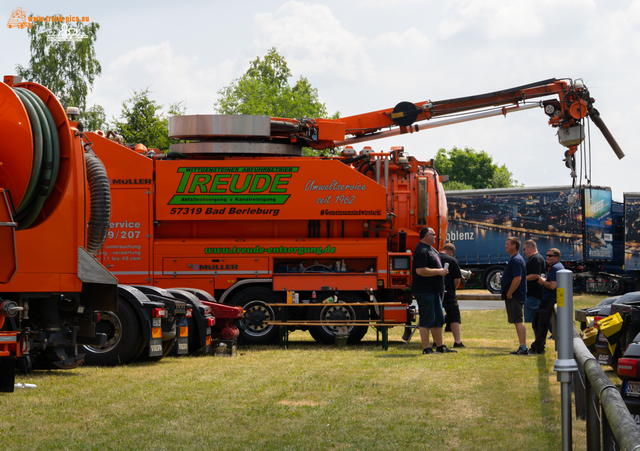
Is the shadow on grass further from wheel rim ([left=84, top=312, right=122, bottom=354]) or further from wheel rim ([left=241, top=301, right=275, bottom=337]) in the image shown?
wheel rim ([left=84, top=312, right=122, bottom=354])

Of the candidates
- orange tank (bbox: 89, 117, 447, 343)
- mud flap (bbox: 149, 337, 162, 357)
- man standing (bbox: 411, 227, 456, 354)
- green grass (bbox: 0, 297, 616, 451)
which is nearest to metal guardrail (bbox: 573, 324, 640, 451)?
green grass (bbox: 0, 297, 616, 451)

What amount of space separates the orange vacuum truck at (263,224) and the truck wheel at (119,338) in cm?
350

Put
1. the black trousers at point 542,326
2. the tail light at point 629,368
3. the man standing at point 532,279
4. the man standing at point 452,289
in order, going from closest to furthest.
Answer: the tail light at point 629,368 → the black trousers at point 542,326 → the man standing at point 532,279 → the man standing at point 452,289

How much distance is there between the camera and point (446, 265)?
43.0 ft

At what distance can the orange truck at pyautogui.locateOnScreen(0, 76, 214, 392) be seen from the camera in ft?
20.9

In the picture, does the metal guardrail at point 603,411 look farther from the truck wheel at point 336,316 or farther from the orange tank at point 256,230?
the orange tank at point 256,230

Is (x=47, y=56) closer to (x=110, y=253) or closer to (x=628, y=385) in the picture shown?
(x=110, y=253)

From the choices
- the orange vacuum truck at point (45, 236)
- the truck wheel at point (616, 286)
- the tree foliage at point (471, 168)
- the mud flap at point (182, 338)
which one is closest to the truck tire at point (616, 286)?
the truck wheel at point (616, 286)

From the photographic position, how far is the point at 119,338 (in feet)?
33.6

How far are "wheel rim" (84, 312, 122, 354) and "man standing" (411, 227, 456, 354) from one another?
14.9ft

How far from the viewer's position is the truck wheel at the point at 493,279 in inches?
1202

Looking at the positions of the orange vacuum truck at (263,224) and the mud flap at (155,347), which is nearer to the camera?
the mud flap at (155,347)

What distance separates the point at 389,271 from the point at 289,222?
196 cm

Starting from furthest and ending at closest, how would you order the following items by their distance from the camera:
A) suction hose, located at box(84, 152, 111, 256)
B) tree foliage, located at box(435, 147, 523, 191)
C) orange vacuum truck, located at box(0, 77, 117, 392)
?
tree foliage, located at box(435, 147, 523, 191) → suction hose, located at box(84, 152, 111, 256) → orange vacuum truck, located at box(0, 77, 117, 392)
